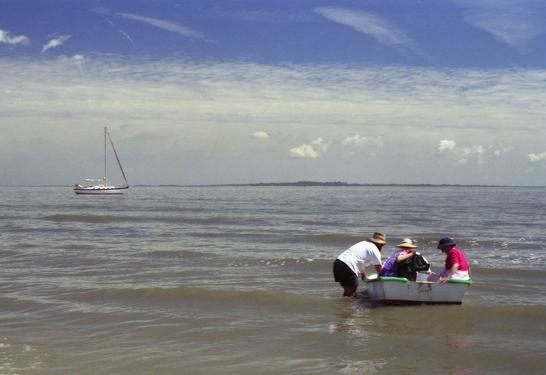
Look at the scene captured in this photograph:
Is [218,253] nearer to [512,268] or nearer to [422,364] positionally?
[512,268]

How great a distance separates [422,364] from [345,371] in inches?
43.2

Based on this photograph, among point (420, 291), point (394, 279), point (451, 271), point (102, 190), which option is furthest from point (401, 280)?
point (102, 190)

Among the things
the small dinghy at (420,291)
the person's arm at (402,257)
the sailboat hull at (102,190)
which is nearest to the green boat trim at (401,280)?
the small dinghy at (420,291)

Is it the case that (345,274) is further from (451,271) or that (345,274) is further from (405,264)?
(451,271)

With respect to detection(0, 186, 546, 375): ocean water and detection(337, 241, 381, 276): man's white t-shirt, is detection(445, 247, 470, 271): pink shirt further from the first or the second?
detection(337, 241, 381, 276): man's white t-shirt

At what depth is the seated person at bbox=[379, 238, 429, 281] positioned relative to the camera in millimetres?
11492

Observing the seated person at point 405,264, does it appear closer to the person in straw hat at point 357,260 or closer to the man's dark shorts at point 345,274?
the person in straw hat at point 357,260

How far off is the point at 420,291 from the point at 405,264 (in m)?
0.60

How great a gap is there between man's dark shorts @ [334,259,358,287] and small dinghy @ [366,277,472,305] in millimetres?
680

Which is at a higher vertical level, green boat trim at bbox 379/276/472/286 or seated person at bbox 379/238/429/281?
seated person at bbox 379/238/429/281

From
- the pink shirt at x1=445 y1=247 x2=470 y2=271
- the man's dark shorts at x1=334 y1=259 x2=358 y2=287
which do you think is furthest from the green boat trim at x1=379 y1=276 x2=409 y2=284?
the pink shirt at x1=445 y1=247 x2=470 y2=271

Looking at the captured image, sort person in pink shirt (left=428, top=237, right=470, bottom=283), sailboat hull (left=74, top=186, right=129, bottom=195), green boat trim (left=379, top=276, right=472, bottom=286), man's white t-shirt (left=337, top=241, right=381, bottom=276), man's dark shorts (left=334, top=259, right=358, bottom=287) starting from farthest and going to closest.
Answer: sailboat hull (left=74, top=186, right=129, bottom=195) < man's dark shorts (left=334, top=259, right=358, bottom=287) < man's white t-shirt (left=337, top=241, right=381, bottom=276) < person in pink shirt (left=428, top=237, right=470, bottom=283) < green boat trim (left=379, top=276, right=472, bottom=286)

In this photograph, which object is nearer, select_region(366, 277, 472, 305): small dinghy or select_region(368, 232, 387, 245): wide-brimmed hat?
select_region(366, 277, 472, 305): small dinghy

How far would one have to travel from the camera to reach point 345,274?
1197cm
